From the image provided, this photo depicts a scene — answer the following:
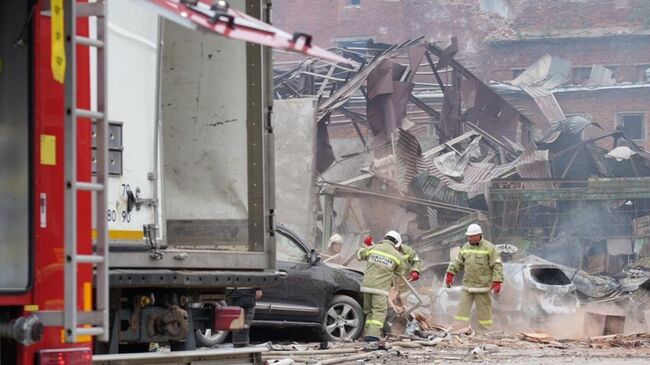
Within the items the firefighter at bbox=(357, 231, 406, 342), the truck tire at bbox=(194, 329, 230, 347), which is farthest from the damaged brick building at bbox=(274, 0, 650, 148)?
the truck tire at bbox=(194, 329, 230, 347)

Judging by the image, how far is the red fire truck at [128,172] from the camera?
540 cm

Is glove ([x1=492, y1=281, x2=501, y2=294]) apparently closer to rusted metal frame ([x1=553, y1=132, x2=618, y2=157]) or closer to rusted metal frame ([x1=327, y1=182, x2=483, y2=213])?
rusted metal frame ([x1=327, y1=182, x2=483, y2=213])

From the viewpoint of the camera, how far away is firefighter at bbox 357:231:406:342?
51.7 ft

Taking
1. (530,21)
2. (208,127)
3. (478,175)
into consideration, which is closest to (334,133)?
(478,175)

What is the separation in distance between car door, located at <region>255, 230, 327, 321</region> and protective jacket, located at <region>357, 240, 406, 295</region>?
600mm

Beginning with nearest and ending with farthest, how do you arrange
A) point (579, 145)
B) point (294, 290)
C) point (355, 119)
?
point (294, 290), point (355, 119), point (579, 145)

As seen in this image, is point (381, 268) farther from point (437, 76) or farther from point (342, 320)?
point (437, 76)

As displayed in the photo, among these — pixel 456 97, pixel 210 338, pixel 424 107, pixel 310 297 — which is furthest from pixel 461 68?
pixel 210 338

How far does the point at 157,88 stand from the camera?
8078mm

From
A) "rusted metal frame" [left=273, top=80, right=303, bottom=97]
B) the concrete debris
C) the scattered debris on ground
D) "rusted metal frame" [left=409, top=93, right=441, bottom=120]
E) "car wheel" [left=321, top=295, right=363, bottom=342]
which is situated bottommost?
the scattered debris on ground

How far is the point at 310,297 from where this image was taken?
15.7 metres

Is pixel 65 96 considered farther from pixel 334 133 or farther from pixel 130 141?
pixel 334 133

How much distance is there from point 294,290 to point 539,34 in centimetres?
2404

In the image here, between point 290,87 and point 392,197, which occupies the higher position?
point 290,87
